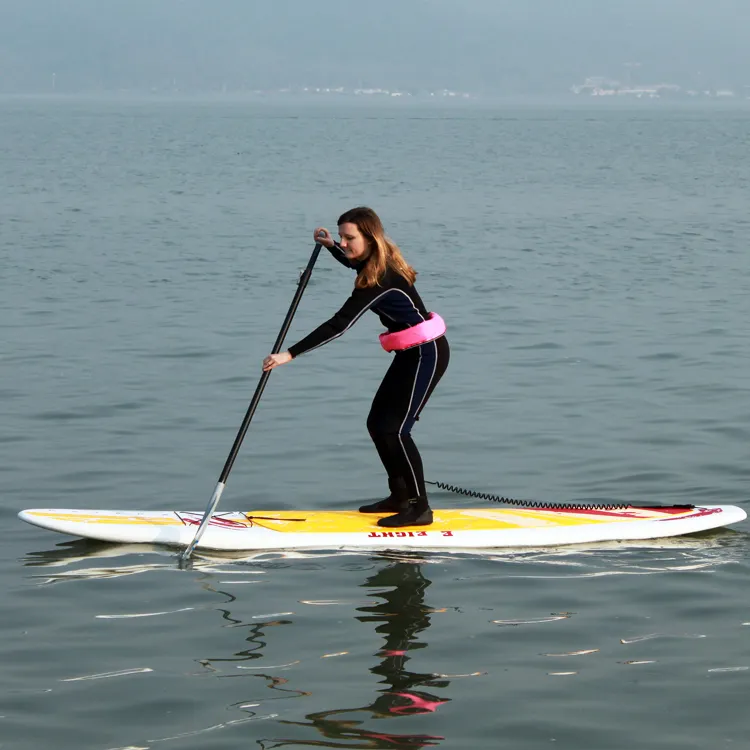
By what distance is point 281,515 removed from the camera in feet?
29.8

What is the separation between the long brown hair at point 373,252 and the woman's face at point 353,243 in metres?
0.02

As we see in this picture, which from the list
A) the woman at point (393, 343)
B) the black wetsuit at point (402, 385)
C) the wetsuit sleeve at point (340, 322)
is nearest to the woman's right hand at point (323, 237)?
the woman at point (393, 343)

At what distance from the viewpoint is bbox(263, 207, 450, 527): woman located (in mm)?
8266

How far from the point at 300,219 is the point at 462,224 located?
3.69 metres

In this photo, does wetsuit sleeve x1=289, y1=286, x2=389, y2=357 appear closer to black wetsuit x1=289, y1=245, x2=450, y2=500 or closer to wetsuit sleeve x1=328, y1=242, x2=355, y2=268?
black wetsuit x1=289, y1=245, x2=450, y2=500

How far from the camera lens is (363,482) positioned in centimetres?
1050

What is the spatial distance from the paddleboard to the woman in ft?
0.52

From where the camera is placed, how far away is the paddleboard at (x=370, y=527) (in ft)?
28.7

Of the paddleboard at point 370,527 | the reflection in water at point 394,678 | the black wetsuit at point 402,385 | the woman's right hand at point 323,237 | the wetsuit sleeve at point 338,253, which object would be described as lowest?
the reflection in water at point 394,678

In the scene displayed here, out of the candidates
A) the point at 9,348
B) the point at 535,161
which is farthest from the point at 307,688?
the point at 535,161

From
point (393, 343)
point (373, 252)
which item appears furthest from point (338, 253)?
point (393, 343)

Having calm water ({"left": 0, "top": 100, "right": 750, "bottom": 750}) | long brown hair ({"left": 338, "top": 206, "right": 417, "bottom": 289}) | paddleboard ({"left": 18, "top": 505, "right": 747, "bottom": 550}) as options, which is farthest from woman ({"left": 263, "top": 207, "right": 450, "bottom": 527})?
calm water ({"left": 0, "top": 100, "right": 750, "bottom": 750})

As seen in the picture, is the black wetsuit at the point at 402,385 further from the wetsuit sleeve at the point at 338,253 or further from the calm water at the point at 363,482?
the calm water at the point at 363,482

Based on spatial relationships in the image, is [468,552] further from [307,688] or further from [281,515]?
[307,688]
